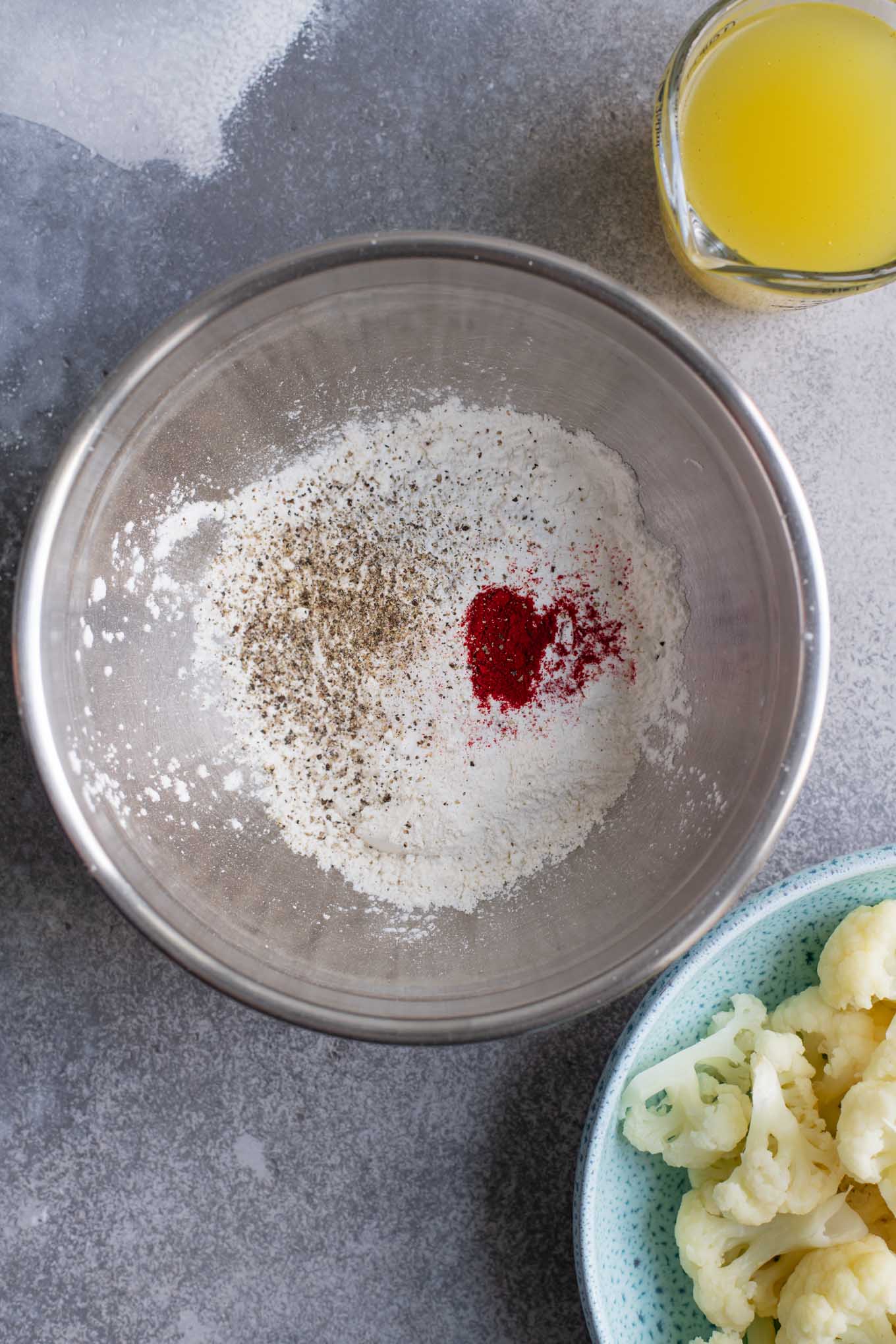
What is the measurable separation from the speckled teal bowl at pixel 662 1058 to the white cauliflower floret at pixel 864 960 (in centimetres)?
5

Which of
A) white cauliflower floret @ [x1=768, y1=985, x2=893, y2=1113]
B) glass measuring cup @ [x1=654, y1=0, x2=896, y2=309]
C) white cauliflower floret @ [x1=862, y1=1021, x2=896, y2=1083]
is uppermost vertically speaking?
glass measuring cup @ [x1=654, y1=0, x2=896, y2=309]

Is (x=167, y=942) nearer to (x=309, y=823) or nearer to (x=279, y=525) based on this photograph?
(x=309, y=823)

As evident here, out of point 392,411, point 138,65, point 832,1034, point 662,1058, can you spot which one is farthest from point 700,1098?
point 138,65

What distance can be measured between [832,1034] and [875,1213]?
0.70 feet

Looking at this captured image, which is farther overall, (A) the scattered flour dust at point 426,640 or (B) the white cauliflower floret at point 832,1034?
(A) the scattered flour dust at point 426,640

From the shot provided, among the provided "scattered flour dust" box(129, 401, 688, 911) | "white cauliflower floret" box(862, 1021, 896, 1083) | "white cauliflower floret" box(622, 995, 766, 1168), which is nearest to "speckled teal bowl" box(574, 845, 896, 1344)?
"white cauliflower floret" box(622, 995, 766, 1168)

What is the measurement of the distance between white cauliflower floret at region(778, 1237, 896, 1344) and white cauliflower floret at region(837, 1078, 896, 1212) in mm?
63

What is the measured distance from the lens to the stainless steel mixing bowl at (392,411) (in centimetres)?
106

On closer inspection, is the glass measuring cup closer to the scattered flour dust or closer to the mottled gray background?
the mottled gray background

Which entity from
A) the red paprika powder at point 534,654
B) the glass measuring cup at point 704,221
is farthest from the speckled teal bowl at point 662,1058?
the glass measuring cup at point 704,221

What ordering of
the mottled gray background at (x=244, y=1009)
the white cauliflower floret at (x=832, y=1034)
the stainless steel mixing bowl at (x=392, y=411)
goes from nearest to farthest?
the stainless steel mixing bowl at (x=392, y=411), the white cauliflower floret at (x=832, y=1034), the mottled gray background at (x=244, y=1009)

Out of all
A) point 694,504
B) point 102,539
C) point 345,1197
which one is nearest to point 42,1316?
point 345,1197

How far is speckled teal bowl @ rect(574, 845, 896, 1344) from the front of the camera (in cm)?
114

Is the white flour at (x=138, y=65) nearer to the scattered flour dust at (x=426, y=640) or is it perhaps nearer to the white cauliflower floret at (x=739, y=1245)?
the scattered flour dust at (x=426, y=640)
